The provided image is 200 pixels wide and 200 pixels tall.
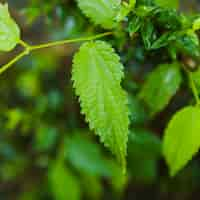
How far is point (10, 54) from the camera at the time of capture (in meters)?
2.08

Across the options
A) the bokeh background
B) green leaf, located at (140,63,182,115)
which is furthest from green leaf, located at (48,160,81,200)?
green leaf, located at (140,63,182,115)

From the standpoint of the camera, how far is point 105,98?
69cm

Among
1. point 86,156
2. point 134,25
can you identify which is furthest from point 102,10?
point 86,156

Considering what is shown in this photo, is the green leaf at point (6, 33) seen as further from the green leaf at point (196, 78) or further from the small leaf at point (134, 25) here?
the green leaf at point (196, 78)

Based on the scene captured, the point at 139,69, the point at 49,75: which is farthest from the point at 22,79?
the point at 139,69

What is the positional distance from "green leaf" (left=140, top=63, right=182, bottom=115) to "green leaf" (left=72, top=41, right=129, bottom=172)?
0.19 metres

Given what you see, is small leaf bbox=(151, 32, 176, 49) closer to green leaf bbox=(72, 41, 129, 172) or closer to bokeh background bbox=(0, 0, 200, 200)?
green leaf bbox=(72, 41, 129, 172)

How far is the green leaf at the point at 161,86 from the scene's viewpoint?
2.84 feet

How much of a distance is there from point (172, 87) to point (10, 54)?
134cm

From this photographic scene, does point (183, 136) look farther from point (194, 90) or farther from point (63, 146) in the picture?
point (63, 146)

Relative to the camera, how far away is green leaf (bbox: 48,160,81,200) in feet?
4.95

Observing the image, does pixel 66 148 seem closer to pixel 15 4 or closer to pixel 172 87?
pixel 172 87

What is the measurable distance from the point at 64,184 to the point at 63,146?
4.9 inches

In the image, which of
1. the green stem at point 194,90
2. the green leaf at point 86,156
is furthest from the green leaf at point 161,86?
the green leaf at point 86,156
